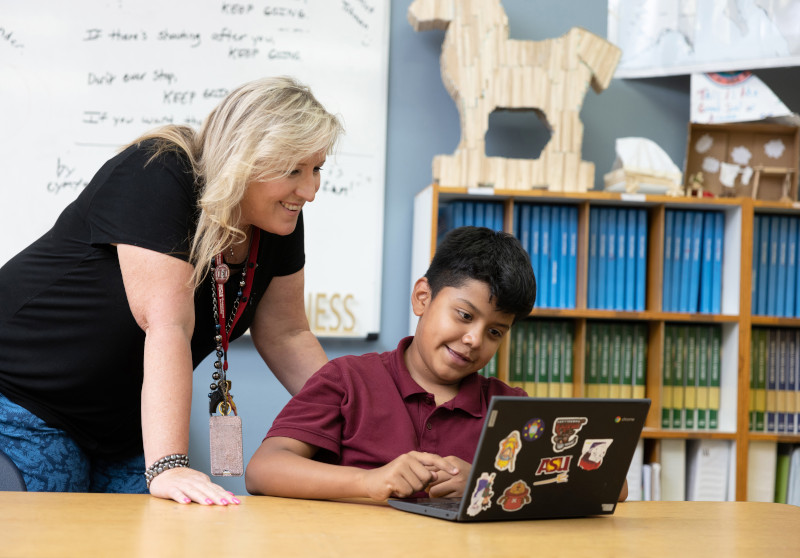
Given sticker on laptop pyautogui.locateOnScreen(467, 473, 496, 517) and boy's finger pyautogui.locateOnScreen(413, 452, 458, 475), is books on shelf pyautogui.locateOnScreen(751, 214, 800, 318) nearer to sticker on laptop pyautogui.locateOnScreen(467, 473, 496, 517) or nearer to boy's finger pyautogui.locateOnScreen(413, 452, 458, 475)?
boy's finger pyautogui.locateOnScreen(413, 452, 458, 475)

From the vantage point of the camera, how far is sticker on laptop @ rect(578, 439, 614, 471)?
0.94 metres

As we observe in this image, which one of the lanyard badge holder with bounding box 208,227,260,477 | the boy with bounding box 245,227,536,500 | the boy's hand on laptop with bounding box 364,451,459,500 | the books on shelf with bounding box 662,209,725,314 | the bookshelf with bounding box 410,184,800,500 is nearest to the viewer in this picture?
the boy's hand on laptop with bounding box 364,451,459,500

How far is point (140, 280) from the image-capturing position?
3.73ft

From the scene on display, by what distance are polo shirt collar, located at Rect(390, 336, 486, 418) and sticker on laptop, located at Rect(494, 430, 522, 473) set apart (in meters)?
0.37

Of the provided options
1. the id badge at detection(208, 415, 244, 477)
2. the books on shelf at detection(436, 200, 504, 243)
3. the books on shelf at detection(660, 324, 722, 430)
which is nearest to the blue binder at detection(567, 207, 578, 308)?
the books on shelf at detection(436, 200, 504, 243)

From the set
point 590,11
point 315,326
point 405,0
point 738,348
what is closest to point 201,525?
point 315,326

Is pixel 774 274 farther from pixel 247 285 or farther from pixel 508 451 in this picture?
pixel 508 451

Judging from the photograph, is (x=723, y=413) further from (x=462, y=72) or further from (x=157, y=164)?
(x=157, y=164)

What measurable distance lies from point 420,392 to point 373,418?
9cm

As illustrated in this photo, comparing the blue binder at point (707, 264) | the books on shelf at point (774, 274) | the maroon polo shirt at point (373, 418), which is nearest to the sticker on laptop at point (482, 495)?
the maroon polo shirt at point (373, 418)

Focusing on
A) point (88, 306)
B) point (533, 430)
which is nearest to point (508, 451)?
point (533, 430)

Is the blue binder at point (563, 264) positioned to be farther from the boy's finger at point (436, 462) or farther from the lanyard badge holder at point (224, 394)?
the boy's finger at point (436, 462)

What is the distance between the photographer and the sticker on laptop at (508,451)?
87 cm

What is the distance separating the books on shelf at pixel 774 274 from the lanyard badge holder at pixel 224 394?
1.89 metres
